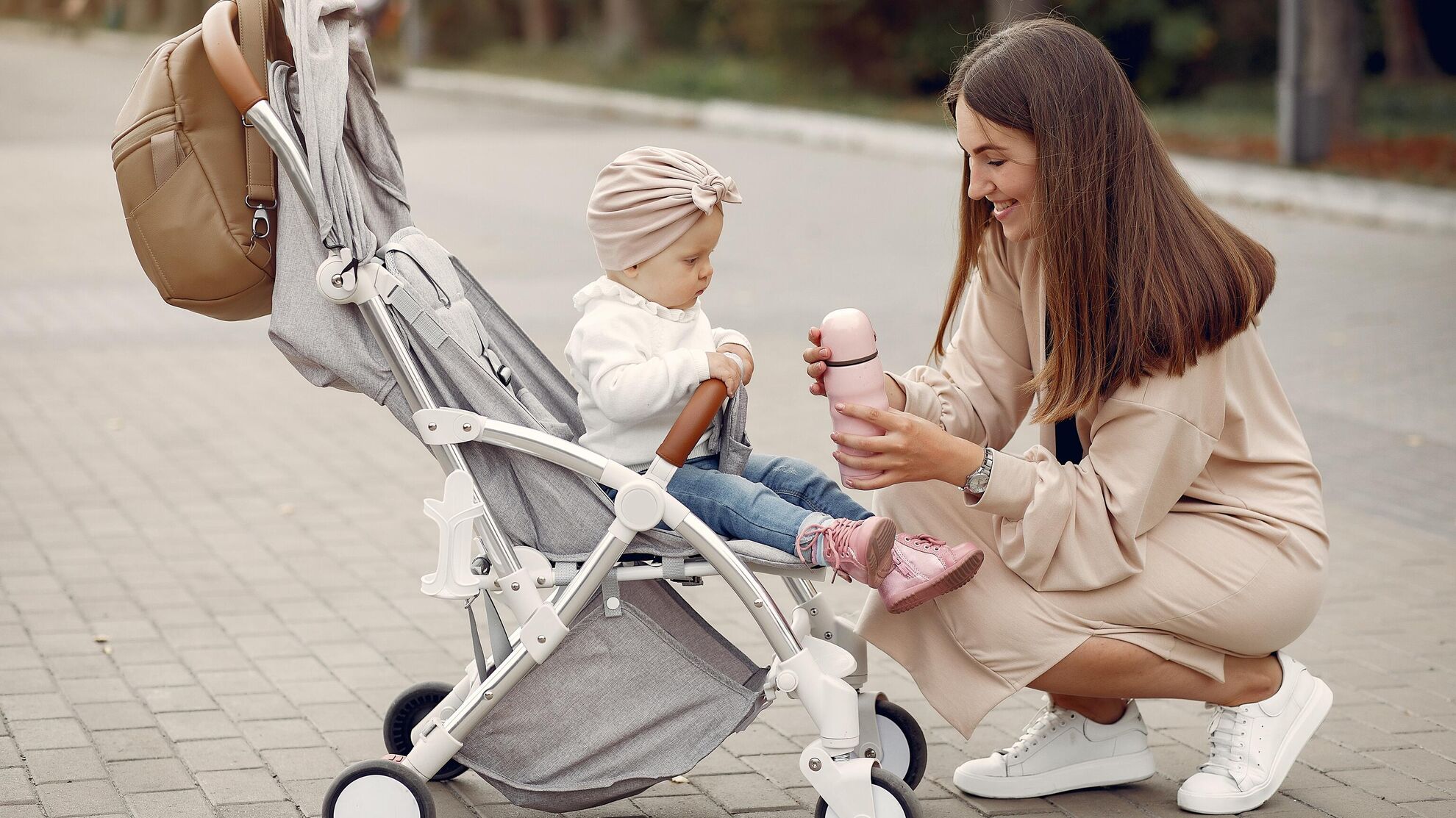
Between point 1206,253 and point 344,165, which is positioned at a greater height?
point 344,165

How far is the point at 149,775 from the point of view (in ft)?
11.8

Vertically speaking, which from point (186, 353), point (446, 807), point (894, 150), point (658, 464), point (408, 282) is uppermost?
point (408, 282)

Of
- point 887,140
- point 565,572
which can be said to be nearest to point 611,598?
point 565,572

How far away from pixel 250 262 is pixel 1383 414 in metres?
5.38

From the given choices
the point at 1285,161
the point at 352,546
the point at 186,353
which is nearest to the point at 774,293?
the point at 186,353

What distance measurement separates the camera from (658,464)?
9.61 ft

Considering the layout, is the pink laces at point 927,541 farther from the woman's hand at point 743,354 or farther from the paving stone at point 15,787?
the paving stone at point 15,787

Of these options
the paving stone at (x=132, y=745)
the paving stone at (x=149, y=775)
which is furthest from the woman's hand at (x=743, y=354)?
the paving stone at (x=132, y=745)

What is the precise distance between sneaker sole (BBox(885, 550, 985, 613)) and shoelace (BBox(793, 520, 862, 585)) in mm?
110

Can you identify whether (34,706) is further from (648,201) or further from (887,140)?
(887,140)

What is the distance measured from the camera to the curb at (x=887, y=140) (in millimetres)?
12430

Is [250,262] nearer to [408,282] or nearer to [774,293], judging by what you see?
[408,282]

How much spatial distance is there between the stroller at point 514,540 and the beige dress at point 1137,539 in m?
0.30

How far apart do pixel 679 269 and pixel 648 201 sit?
0.14 meters
